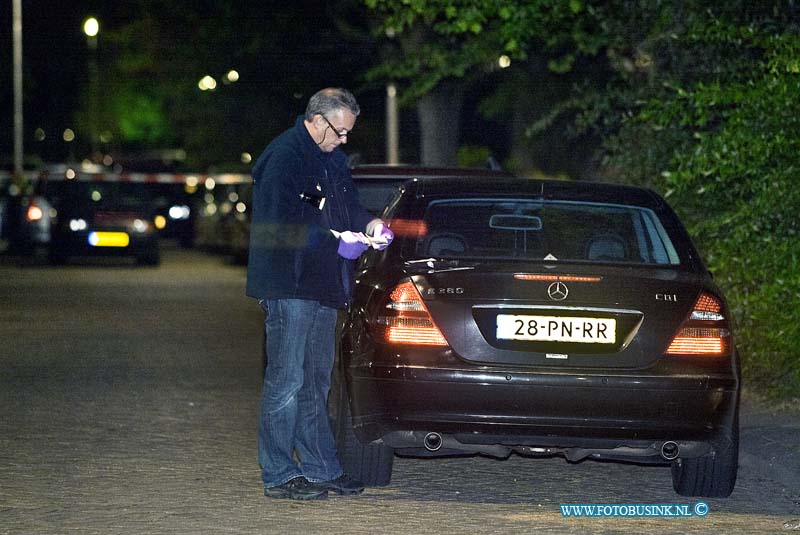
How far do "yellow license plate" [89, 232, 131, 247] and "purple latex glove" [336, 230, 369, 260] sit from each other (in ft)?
82.5

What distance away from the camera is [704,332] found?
7812 mm

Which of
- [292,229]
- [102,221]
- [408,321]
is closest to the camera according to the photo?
[408,321]

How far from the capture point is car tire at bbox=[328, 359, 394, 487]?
320 inches

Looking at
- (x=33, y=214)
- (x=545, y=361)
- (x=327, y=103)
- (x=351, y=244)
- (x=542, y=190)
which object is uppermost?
(x=327, y=103)

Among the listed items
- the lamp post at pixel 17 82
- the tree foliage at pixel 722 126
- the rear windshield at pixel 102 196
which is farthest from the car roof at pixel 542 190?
the lamp post at pixel 17 82

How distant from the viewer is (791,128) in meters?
10.9

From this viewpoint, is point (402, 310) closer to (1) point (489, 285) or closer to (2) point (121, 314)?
(1) point (489, 285)

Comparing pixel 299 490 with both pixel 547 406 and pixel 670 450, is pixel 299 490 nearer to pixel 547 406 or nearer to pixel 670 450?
pixel 547 406

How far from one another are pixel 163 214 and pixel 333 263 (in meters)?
40.7

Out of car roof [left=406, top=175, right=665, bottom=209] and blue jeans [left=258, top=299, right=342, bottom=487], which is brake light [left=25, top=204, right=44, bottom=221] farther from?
blue jeans [left=258, top=299, right=342, bottom=487]

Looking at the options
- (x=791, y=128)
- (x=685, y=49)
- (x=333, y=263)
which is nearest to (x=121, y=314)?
(x=685, y=49)

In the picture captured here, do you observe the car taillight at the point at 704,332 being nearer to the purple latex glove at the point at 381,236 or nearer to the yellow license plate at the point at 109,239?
the purple latex glove at the point at 381,236

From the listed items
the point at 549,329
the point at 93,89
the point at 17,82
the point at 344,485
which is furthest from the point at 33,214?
the point at 93,89

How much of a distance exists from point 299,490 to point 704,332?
6.54 feet
